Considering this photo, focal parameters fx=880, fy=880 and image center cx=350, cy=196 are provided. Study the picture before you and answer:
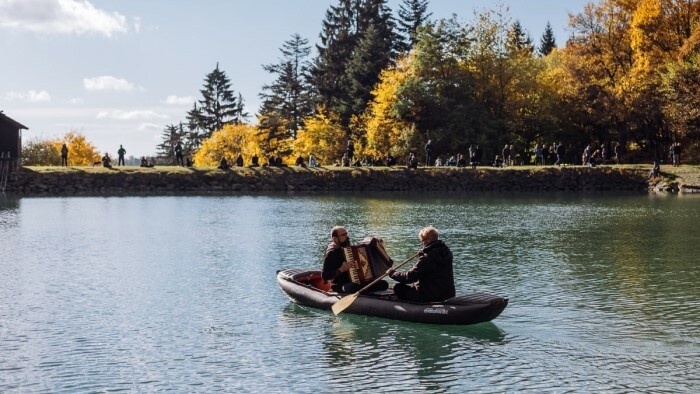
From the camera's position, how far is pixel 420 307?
18.5 metres

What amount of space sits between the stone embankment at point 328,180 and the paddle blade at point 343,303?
5716 cm

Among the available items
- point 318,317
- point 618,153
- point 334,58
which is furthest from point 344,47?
point 318,317

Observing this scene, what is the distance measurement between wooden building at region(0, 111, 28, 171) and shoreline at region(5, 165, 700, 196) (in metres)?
1.20

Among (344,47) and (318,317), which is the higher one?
(344,47)

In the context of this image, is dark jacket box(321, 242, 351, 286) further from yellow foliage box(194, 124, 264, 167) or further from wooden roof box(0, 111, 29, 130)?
yellow foliage box(194, 124, 264, 167)

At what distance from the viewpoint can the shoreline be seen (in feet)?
244

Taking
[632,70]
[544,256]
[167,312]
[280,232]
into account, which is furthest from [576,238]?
[632,70]

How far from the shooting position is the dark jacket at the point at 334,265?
65.2 ft

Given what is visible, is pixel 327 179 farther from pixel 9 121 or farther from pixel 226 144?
pixel 226 144

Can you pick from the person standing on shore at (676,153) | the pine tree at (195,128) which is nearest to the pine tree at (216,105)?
the pine tree at (195,128)

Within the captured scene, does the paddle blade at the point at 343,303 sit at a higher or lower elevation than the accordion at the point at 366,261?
lower

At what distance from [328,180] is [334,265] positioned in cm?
5882

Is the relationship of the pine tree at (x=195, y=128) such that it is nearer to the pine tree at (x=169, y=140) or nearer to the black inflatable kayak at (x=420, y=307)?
the pine tree at (x=169, y=140)

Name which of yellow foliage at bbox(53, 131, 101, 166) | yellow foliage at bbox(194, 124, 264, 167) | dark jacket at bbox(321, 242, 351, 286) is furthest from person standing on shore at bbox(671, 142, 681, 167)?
yellow foliage at bbox(53, 131, 101, 166)
